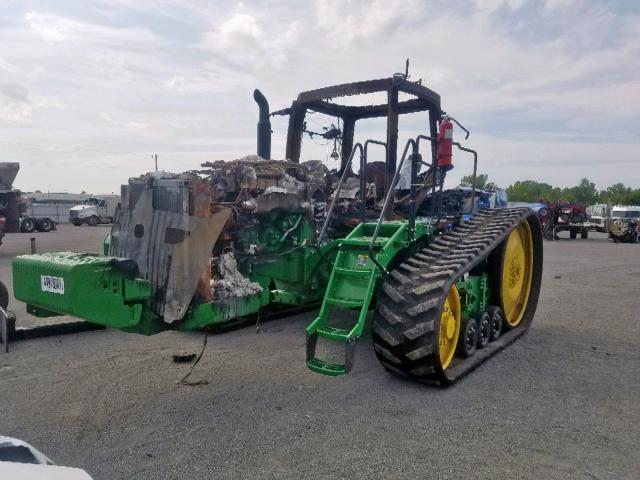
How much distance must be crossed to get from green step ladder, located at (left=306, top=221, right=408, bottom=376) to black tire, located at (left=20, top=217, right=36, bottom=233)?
27.1 m

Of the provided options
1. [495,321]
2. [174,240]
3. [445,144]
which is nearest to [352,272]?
[174,240]

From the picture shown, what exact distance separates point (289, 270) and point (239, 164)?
1106 millimetres

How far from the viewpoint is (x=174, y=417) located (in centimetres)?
408

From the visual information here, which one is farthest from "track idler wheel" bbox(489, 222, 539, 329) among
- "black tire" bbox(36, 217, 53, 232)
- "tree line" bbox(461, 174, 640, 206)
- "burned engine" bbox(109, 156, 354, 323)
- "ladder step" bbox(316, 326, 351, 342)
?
"tree line" bbox(461, 174, 640, 206)

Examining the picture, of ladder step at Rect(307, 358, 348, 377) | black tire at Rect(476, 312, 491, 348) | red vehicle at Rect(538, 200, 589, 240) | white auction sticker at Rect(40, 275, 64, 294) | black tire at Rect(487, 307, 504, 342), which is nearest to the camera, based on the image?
white auction sticker at Rect(40, 275, 64, 294)

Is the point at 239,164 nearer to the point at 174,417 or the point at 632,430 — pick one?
the point at 174,417

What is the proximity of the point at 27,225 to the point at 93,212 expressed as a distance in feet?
29.8

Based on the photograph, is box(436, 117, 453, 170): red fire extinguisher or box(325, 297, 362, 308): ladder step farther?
box(436, 117, 453, 170): red fire extinguisher

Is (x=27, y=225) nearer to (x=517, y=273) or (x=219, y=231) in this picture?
(x=517, y=273)

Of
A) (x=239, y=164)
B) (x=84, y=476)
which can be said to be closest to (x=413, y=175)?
(x=239, y=164)

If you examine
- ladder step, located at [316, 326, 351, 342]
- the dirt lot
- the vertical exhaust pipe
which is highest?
the vertical exhaust pipe

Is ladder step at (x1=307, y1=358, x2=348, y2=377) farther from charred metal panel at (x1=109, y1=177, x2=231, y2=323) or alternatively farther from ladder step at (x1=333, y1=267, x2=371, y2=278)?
charred metal panel at (x1=109, y1=177, x2=231, y2=323)

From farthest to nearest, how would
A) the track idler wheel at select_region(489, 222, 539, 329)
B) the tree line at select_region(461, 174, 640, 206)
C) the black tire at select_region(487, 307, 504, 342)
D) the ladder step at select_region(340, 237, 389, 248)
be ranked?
the tree line at select_region(461, 174, 640, 206)
the track idler wheel at select_region(489, 222, 539, 329)
the black tire at select_region(487, 307, 504, 342)
the ladder step at select_region(340, 237, 389, 248)

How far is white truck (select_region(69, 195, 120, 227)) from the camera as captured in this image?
36.6 m
